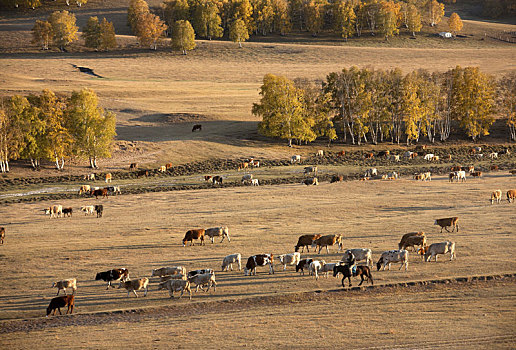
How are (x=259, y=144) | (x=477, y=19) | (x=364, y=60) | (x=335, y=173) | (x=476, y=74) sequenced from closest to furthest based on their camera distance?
(x=335, y=173)
(x=259, y=144)
(x=476, y=74)
(x=364, y=60)
(x=477, y=19)

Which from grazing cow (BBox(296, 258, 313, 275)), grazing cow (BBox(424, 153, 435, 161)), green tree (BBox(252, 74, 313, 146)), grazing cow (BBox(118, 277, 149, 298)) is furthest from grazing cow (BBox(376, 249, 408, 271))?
green tree (BBox(252, 74, 313, 146))

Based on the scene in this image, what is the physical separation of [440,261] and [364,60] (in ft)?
344

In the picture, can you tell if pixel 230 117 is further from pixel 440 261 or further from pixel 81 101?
pixel 440 261

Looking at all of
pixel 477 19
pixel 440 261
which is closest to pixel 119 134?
pixel 440 261

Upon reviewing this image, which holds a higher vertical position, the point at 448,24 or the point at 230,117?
the point at 448,24

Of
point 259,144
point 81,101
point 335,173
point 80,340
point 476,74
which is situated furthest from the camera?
point 476,74

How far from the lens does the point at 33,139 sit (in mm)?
62219

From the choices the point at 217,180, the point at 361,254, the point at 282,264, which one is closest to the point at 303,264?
the point at 282,264

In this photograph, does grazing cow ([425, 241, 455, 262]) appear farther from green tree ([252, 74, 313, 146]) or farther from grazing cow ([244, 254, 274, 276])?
green tree ([252, 74, 313, 146])

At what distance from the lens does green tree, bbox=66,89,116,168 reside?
6475 centimetres

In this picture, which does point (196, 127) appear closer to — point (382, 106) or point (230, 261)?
point (382, 106)

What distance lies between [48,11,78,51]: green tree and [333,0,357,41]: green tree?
65.7 metres

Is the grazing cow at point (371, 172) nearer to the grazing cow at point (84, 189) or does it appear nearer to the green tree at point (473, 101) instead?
the grazing cow at point (84, 189)

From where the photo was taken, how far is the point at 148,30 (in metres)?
133
